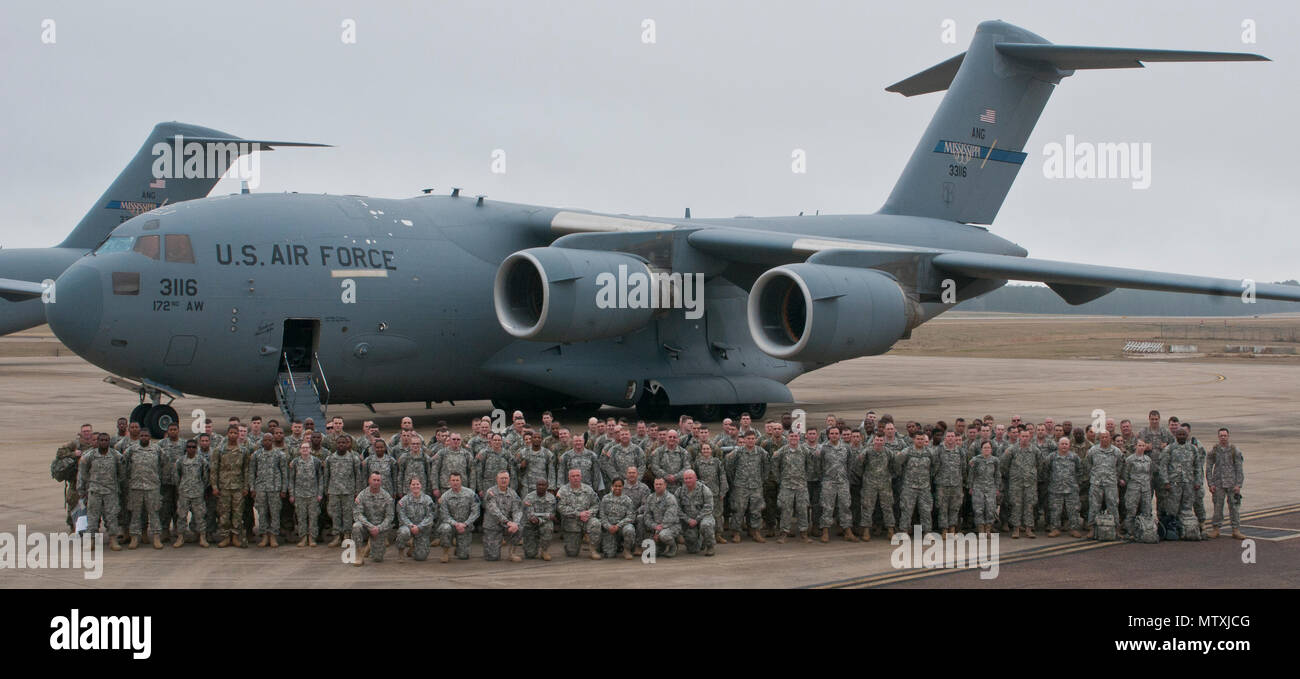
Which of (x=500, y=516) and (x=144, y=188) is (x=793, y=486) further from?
(x=144, y=188)

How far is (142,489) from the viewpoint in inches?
422

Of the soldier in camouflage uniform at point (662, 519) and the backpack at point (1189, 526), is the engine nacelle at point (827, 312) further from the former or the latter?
the soldier in camouflage uniform at point (662, 519)

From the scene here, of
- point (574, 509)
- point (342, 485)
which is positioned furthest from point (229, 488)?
point (574, 509)

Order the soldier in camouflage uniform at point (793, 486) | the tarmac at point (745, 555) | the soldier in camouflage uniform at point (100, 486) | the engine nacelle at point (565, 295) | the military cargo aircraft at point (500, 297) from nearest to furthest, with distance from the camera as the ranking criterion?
the tarmac at point (745, 555), the soldier in camouflage uniform at point (100, 486), the soldier in camouflage uniform at point (793, 486), the military cargo aircraft at point (500, 297), the engine nacelle at point (565, 295)

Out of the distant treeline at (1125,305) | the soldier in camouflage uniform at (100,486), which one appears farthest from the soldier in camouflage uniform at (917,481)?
the distant treeline at (1125,305)

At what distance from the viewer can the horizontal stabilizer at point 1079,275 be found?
56.2 feet

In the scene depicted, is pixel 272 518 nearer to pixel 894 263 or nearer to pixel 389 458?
pixel 389 458

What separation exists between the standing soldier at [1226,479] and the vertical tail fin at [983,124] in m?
13.0

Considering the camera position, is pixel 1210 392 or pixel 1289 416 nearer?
pixel 1289 416

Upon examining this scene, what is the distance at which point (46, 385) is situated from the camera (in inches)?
1173
